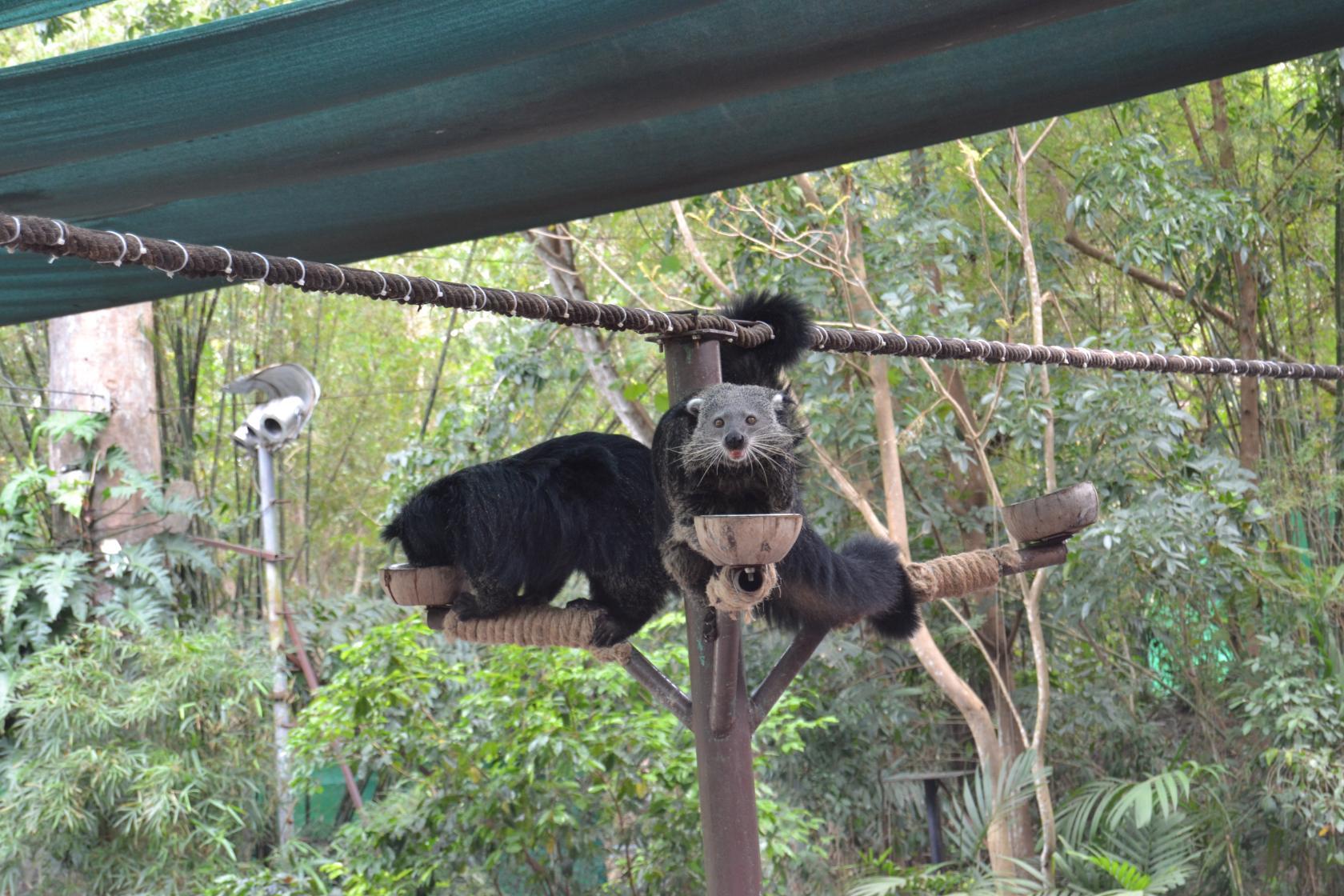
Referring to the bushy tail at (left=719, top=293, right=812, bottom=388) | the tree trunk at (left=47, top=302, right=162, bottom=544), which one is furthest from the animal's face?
the tree trunk at (left=47, top=302, right=162, bottom=544)

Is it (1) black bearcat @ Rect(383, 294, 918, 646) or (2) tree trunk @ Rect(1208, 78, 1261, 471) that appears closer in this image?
(1) black bearcat @ Rect(383, 294, 918, 646)

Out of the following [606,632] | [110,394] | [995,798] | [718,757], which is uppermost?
[110,394]

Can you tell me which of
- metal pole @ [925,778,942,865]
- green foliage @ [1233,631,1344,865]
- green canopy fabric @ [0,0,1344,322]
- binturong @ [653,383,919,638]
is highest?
green canopy fabric @ [0,0,1344,322]

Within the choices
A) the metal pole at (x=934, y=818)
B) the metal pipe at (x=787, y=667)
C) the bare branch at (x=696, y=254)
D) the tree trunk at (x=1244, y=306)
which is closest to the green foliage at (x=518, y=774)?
the metal pole at (x=934, y=818)

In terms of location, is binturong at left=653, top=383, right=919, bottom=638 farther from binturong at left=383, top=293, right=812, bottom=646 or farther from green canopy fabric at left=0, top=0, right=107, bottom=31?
green canopy fabric at left=0, top=0, right=107, bottom=31

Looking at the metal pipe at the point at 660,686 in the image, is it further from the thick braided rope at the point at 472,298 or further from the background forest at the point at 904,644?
the background forest at the point at 904,644

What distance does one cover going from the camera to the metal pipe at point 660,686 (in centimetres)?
148

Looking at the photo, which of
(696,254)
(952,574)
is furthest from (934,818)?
(952,574)

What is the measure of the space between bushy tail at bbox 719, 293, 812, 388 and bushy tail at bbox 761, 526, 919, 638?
229 mm

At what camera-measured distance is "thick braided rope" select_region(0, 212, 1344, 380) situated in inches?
37.5

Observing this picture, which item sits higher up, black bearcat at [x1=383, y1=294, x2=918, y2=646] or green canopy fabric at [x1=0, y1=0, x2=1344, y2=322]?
green canopy fabric at [x1=0, y1=0, x2=1344, y2=322]

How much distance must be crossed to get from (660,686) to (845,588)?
26 centimetres

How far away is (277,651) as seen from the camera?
391 centimetres

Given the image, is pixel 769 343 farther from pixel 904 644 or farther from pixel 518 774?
pixel 904 644
